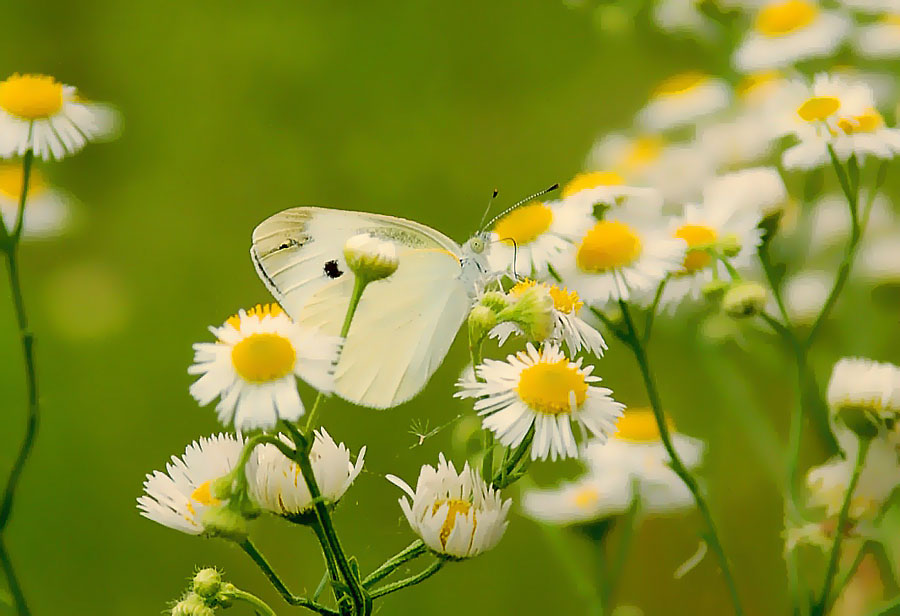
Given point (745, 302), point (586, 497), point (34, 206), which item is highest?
point (34, 206)

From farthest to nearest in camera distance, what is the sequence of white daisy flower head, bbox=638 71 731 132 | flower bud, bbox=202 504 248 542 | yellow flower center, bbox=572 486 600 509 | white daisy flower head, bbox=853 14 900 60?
white daisy flower head, bbox=638 71 731 132 → white daisy flower head, bbox=853 14 900 60 → yellow flower center, bbox=572 486 600 509 → flower bud, bbox=202 504 248 542

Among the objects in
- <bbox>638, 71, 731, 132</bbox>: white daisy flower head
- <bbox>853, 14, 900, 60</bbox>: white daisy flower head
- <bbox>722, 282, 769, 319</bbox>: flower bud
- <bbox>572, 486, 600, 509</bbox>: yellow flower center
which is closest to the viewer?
<bbox>722, 282, 769, 319</bbox>: flower bud

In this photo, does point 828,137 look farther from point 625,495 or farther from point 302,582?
point 302,582

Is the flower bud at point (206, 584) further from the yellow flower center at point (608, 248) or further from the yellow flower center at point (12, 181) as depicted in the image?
the yellow flower center at point (12, 181)

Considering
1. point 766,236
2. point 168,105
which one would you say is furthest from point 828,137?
point 168,105

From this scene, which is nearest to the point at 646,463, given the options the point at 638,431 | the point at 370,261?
the point at 638,431

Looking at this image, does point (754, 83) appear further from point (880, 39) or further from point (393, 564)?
point (393, 564)

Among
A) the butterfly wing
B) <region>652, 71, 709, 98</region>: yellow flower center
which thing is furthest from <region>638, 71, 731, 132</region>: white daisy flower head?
the butterfly wing

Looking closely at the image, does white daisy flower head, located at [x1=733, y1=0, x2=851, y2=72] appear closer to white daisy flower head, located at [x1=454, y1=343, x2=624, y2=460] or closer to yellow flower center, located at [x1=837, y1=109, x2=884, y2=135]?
yellow flower center, located at [x1=837, y1=109, x2=884, y2=135]
